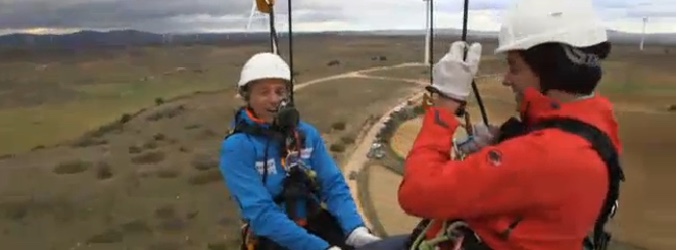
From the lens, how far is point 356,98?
92.0ft

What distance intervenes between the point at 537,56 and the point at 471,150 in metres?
0.28

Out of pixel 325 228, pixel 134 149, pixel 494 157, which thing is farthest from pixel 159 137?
pixel 494 157

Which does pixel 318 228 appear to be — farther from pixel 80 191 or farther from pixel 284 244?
pixel 80 191

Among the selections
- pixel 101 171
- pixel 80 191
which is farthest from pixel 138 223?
pixel 101 171

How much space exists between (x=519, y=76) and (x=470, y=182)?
29 centimetres

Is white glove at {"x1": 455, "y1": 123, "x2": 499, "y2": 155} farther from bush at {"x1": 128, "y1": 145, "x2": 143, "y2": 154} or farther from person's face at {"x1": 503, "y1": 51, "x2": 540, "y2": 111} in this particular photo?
bush at {"x1": 128, "y1": 145, "x2": 143, "y2": 154}

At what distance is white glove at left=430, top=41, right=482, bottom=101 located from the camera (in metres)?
2.08

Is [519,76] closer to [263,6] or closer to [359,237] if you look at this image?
[359,237]

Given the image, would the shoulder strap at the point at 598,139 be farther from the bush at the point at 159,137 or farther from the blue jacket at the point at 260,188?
the bush at the point at 159,137

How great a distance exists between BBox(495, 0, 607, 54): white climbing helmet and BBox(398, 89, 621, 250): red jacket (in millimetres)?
121

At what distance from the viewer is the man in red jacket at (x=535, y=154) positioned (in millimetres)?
1854

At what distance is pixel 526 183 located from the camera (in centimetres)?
185

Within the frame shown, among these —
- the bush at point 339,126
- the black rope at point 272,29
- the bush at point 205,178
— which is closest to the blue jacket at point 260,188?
the black rope at point 272,29

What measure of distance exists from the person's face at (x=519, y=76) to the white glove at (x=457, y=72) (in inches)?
3.6
